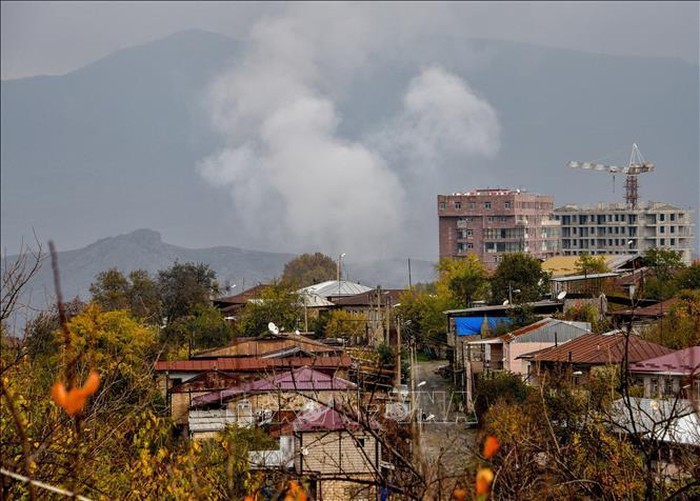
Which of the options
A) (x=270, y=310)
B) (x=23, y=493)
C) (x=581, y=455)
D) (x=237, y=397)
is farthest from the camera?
(x=270, y=310)

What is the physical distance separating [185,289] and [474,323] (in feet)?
54.7

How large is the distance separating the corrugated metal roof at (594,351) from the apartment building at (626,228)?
72986 millimetres

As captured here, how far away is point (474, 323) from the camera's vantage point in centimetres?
3344

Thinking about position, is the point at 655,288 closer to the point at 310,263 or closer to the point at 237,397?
the point at 237,397

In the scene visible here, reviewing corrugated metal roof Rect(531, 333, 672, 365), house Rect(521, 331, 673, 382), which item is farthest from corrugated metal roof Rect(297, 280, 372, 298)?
house Rect(521, 331, 673, 382)

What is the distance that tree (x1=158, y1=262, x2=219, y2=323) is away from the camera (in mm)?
45375

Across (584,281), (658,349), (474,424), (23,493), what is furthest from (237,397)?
(584,281)

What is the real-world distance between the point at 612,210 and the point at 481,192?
32.7ft

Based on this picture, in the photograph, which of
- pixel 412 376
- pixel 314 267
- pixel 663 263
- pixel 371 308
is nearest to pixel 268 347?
pixel 371 308

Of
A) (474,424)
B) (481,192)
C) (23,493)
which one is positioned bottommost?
(474,424)

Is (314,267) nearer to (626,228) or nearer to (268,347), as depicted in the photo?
(626,228)

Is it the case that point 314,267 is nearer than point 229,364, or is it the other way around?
point 229,364

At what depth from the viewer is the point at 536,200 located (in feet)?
339

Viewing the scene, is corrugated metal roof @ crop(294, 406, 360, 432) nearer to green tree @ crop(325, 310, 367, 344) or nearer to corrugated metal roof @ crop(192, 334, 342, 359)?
corrugated metal roof @ crop(192, 334, 342, 359)
